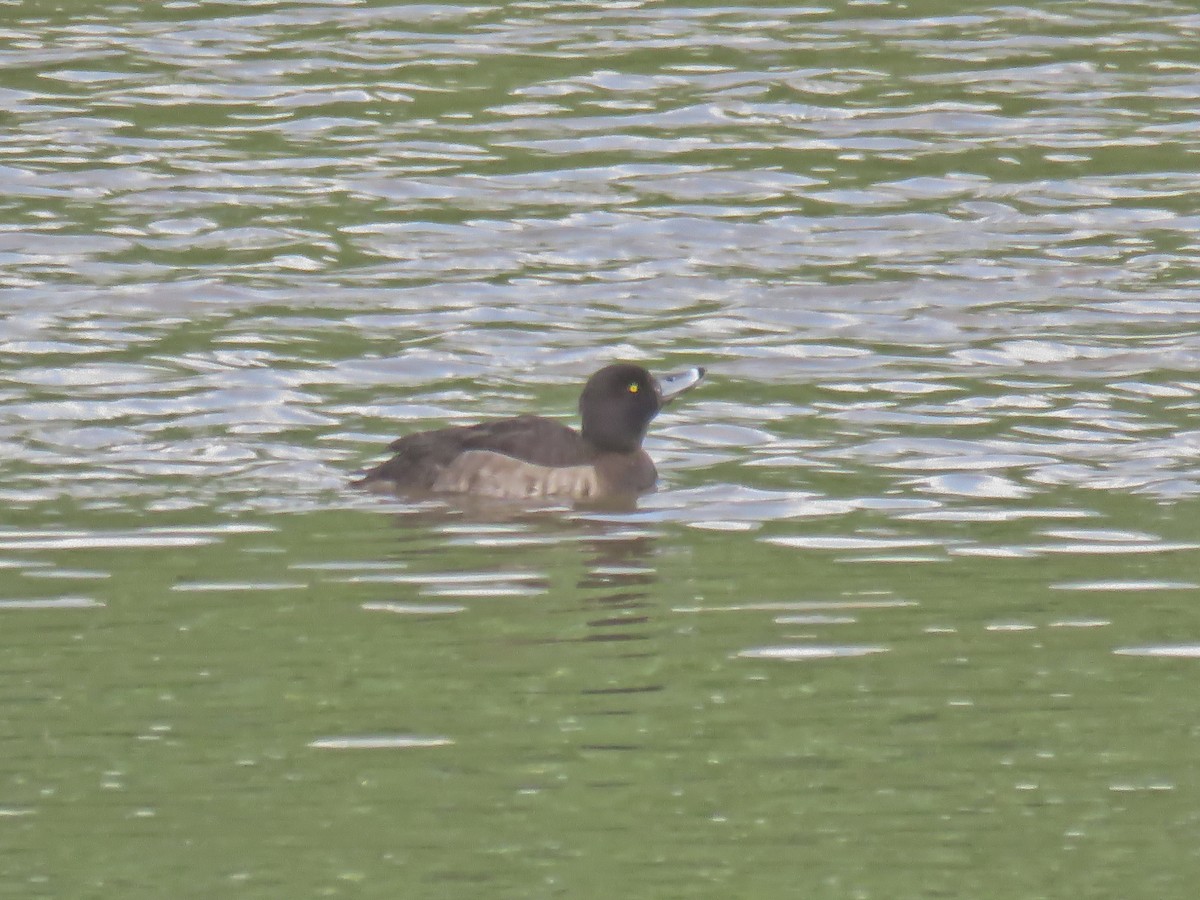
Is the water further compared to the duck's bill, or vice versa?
the duck's bill

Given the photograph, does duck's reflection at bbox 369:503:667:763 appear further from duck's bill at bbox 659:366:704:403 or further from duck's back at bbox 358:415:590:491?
duck's bill at bbox 659:366:704:403

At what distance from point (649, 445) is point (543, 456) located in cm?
123

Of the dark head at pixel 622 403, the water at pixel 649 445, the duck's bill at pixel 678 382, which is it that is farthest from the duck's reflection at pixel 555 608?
the duck's bill at pixel 678 382

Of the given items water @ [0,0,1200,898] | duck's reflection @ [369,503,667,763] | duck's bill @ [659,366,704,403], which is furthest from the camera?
duck's bill @ [659,366,704,403]

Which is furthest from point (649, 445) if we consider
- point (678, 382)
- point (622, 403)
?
point (622, 403)

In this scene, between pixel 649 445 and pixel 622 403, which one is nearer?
pixel 622 403

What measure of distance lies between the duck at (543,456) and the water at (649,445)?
304 millimetres

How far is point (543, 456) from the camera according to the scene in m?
13.9

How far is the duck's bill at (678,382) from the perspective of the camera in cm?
1465

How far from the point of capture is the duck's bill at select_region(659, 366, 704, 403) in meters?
14.6

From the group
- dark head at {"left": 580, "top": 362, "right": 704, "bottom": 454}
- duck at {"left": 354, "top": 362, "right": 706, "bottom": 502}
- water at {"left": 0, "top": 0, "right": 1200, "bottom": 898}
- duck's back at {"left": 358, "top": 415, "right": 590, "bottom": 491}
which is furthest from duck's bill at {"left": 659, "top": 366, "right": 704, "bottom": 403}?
duck's back at {"left": 358, "top": 415, "right": 590, "bottom": 491}

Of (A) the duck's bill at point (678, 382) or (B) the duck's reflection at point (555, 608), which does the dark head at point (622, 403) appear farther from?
(B) the duck's reflection at point (555, 608)

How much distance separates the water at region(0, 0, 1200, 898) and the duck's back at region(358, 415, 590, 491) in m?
0.35

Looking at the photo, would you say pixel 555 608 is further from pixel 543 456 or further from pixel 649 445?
pixel 649 445
